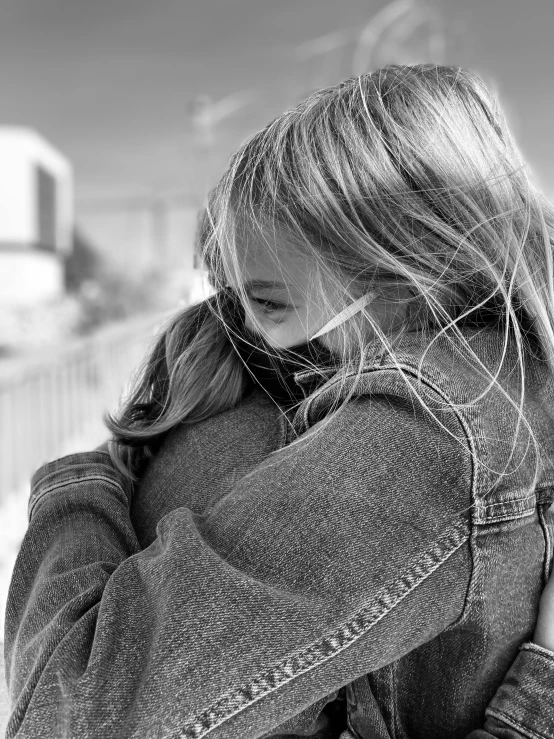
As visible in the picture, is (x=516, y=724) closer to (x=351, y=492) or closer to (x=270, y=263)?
(x=351, y=492)

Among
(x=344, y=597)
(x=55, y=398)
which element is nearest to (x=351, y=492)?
(x=344, y=597)

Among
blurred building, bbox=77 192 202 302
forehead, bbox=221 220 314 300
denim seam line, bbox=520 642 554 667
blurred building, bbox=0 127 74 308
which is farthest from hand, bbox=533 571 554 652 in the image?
blurred building, bbox=0 127 74 308

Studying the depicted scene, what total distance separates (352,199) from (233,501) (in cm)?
20

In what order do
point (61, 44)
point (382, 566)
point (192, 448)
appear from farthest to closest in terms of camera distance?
point (61, 44) < point (192, 448) < point (382, 566)

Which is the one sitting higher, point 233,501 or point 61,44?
point 61,44

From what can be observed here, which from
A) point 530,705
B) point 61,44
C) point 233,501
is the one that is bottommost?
point 530,705

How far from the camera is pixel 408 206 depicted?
0.47 metres

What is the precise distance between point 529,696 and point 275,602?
0.54 ft

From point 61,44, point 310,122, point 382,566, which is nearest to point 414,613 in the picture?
point 382,566

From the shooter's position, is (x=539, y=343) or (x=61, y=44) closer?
(x=539, y=343)

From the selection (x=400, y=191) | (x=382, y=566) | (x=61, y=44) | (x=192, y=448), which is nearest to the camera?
(x=382, y=566)

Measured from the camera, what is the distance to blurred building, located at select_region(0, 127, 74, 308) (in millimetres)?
12320

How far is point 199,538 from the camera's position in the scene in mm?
406

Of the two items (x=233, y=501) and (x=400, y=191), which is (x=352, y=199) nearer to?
(x=400, y=191)
